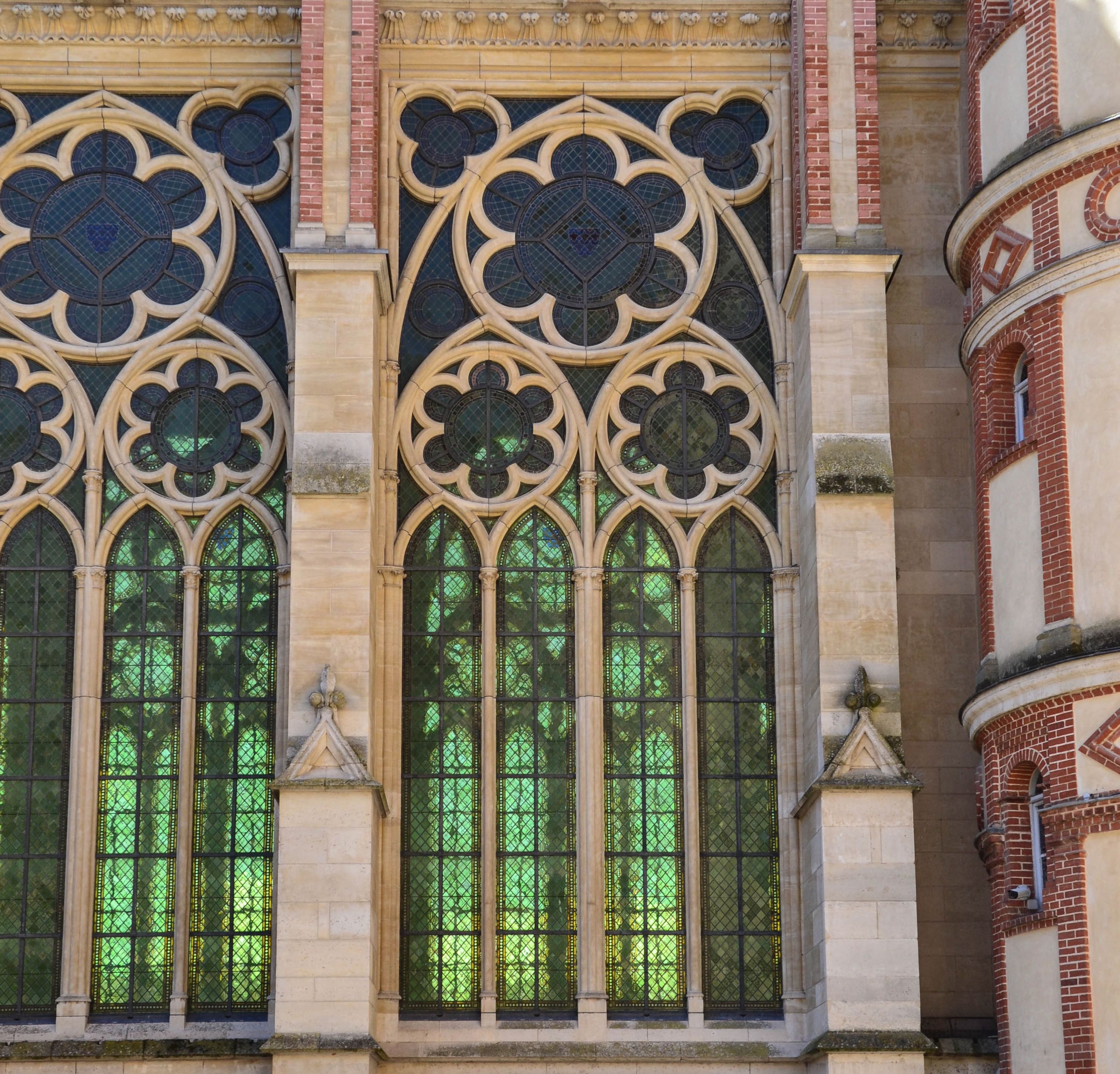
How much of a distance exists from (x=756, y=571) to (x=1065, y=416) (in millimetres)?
3641

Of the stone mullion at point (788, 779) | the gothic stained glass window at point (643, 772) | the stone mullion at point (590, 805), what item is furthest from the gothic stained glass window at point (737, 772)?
the stone mullion at point (590, 805)

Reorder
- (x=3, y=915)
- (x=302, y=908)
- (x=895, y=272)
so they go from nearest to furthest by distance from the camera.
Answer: (x=302, y=908), (x=3, y=915), (x=895, y=272)

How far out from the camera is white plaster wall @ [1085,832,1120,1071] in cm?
1855

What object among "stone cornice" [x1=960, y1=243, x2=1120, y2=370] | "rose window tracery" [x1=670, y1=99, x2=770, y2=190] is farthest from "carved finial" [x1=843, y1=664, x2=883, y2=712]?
"rose window tracery" [x1=670, y1=99, x2=770, y2=190]

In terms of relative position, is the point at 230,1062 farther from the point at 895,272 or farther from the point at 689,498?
the point at 895,272

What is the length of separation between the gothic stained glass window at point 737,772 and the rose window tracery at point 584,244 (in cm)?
247

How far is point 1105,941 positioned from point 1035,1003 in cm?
103

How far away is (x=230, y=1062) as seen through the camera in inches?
804

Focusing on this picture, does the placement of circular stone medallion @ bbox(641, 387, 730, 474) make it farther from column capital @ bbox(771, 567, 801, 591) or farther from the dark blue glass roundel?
the dark blue glass roundel

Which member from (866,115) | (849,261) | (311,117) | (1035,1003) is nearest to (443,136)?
(311,117)

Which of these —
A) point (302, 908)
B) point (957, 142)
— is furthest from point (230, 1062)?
point (957, 142)

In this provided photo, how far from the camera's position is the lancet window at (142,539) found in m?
21.3

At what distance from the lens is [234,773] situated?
854 inches

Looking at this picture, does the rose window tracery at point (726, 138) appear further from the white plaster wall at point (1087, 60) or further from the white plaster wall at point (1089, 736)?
the white plaster wall at point (1089, 736)
